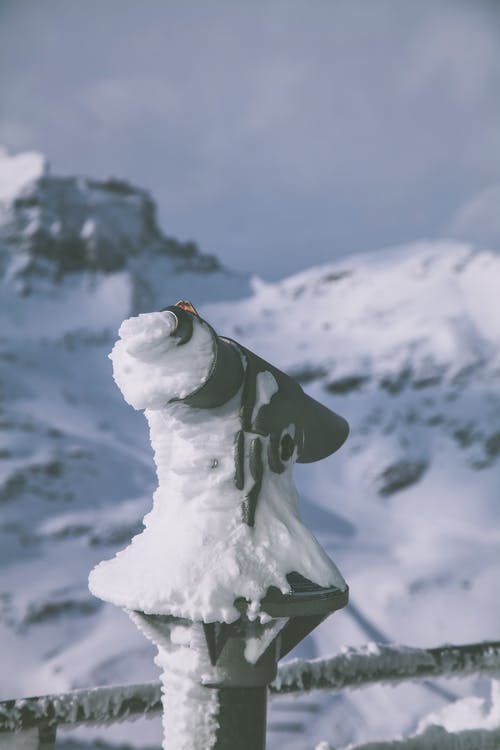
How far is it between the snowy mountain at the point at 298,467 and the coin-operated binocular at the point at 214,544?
1.95m

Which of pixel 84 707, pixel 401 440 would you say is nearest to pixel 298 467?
pixel 401 440

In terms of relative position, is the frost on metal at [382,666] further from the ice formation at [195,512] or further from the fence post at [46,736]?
the fence post at [46,736]

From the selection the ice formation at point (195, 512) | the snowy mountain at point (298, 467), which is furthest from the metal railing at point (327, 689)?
the snowy mountain at point (298, 467)

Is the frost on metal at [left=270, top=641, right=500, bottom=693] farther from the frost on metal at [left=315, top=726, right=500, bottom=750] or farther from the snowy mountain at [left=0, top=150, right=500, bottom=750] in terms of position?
the snowy mountain at [left=0, top=150, right=500, bottom=750]

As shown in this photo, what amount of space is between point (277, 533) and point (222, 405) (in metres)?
0.41

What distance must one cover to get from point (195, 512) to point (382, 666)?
1220 millimetres

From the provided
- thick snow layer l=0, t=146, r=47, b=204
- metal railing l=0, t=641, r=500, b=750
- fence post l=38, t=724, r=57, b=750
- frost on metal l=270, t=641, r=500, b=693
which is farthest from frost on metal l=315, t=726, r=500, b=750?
thick snow layer l=0, t=146, r=47, b=204

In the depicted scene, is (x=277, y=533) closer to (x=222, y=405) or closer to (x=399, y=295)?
(x=222, y=405)

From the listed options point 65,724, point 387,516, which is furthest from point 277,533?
point 387,516

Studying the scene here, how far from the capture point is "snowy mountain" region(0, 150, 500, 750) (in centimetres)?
1892

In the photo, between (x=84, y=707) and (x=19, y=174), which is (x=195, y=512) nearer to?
(x=84, y=707)

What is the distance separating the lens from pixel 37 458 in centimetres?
2903

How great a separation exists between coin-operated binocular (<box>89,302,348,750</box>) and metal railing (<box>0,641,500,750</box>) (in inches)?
10.8

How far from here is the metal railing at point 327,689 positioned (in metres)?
2.14
